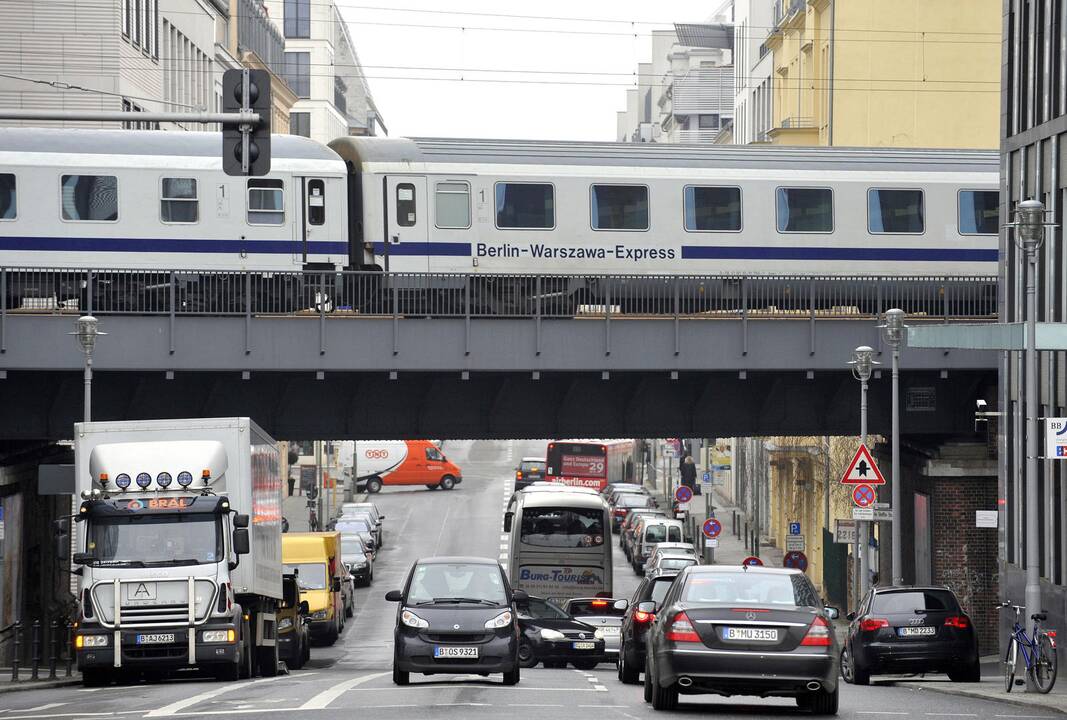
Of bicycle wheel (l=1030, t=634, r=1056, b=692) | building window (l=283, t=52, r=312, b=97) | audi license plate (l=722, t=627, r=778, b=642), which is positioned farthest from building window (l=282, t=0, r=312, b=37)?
audi license plate (l=722, t=627, r=778, b=642)

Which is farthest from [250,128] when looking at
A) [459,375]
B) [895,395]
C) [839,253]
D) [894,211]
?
[894,211]

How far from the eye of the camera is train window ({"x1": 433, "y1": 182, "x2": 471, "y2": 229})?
33.4m

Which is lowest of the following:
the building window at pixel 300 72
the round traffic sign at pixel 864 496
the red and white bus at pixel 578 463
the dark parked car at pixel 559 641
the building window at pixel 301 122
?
the red and white bus at pixel 578 463

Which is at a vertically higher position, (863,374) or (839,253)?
(839,253)

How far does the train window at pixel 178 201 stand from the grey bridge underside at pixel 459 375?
10.1 ft

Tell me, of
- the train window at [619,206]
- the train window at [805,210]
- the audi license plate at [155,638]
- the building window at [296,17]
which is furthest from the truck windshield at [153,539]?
the building window at [296,17]

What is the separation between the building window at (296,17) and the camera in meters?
119

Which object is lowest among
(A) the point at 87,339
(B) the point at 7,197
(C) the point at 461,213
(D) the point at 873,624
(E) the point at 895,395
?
(D) the point at 873,624

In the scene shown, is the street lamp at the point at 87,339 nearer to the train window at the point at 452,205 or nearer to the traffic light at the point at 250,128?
the train window at the point at 452,205

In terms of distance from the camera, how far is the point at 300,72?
118250mm

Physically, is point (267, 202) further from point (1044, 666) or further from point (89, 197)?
point (1044, 666)

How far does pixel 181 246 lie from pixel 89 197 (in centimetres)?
188

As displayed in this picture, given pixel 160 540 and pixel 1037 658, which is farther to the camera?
pixel 160 540

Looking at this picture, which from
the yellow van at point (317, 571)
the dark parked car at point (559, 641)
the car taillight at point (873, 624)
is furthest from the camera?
the yellow van at point (317, 571)
